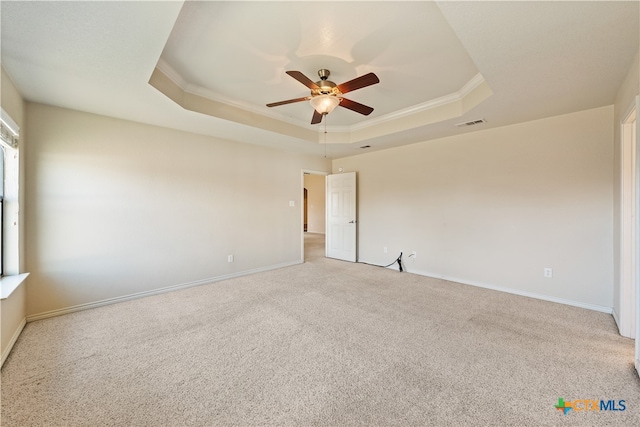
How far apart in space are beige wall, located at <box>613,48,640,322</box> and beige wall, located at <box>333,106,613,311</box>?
5.2 inches

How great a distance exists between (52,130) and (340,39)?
3338mm

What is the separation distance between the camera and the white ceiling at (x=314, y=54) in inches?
63.0

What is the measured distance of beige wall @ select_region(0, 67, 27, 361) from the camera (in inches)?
83.3

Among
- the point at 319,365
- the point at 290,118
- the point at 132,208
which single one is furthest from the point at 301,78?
the point at 132,208

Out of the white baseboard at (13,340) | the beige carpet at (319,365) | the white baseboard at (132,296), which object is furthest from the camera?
the white baseboard at (132,296)

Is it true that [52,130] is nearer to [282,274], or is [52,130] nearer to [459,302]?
[282,274]

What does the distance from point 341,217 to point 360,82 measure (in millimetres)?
3857

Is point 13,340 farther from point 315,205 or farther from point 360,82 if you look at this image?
point 315,205

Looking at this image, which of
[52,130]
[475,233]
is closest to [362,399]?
[475,233]

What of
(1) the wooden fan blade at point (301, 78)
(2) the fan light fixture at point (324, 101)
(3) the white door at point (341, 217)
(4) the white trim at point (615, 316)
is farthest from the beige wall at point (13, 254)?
(4) the white trim at point (615, 316)

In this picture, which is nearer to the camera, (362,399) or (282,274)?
(362,399)

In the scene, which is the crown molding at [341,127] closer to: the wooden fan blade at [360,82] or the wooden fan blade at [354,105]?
the wooden fan blade at [354,105]

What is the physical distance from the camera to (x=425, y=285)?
3.99 meters

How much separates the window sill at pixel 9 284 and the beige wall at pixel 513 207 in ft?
16.4
